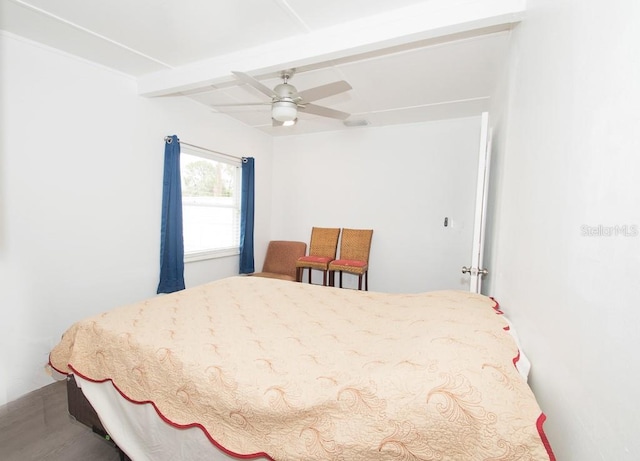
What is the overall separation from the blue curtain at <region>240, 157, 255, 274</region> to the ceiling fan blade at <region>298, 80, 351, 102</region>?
6.86 feet

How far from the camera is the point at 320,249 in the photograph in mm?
4305

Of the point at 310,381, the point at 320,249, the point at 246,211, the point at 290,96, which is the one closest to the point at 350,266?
the point at 320,249

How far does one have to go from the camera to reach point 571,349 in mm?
792

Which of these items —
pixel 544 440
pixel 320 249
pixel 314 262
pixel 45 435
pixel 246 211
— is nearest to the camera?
pixel 544 440

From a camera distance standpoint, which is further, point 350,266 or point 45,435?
point 350,266

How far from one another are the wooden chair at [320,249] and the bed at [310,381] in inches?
87.6

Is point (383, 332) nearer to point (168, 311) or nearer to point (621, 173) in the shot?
point (621, 173)

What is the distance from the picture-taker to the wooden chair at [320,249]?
4.08 meters

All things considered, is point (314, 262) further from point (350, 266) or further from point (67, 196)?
point (67, 196)

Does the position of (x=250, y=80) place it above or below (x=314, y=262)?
above

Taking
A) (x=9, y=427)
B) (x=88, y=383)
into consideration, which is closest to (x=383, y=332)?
(x=88, y=383)

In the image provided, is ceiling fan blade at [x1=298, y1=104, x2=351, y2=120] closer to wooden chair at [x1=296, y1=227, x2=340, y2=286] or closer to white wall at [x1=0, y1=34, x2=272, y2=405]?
white wall at [x1=0, y1=34, x2=272, y2=405]

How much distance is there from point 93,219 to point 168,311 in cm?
Answer: 149

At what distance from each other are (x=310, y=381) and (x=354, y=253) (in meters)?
3.09
